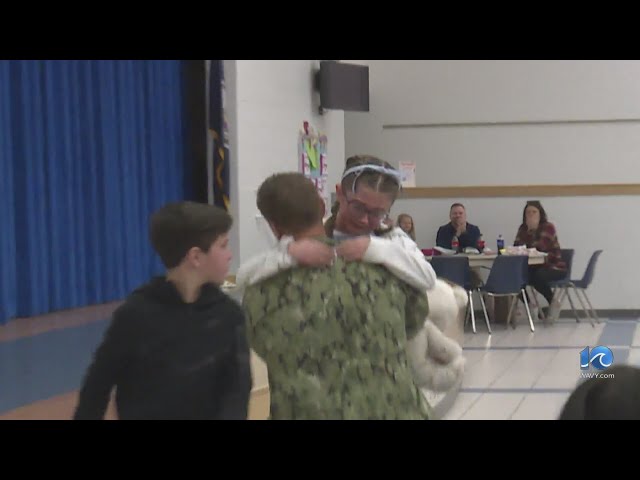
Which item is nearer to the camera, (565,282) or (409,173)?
(565,282)

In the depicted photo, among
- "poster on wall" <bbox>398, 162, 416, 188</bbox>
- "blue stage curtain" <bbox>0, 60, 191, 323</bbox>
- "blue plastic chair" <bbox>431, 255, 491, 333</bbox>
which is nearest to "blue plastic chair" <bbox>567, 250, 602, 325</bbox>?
"blue plastic chair" <bbox>431, 255, 491, 333</bbox>

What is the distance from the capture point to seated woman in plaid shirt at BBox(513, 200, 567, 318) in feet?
36.1

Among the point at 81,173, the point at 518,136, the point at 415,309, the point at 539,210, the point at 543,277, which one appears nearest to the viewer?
the point at 415,309

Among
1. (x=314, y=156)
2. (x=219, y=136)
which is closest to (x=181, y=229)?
(x=219, y=136)

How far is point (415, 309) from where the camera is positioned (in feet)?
6.48

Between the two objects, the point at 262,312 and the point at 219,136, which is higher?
the point at 219,136

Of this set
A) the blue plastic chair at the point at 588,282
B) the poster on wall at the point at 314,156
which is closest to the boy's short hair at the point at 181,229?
the blue plastic chair at the point at 588,282

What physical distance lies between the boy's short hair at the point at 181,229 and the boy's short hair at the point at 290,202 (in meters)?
0.11

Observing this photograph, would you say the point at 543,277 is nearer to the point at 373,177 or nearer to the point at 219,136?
the point at 219,136

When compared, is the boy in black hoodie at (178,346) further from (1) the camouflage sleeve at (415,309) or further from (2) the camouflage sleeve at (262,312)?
(1) the camouflage sleeve at (415,309)

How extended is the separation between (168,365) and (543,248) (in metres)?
9.61
